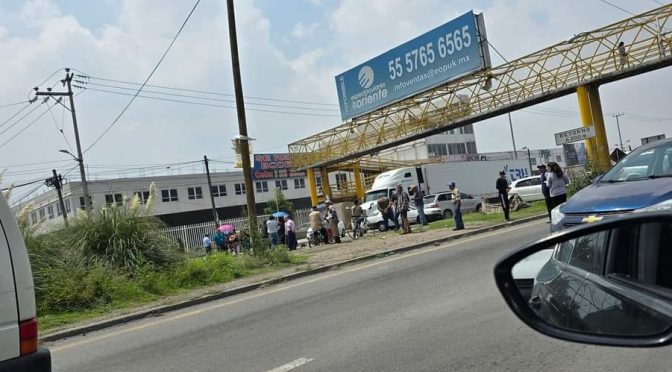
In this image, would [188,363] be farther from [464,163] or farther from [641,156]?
[464,163]

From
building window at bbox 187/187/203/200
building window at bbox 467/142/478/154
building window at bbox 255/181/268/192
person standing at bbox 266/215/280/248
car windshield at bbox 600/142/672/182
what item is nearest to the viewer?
car windshield at bbox 600/142/672/182

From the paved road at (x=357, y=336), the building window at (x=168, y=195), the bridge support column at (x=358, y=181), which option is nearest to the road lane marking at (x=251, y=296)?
the paved road at (x=357, y=336)

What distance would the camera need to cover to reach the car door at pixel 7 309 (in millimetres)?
3119

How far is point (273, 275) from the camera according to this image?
12.0 m

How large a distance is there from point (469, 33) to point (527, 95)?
12.5 feet

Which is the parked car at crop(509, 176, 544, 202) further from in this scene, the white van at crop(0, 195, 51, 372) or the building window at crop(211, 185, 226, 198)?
the building window at crop(211, 185, 226, 198)

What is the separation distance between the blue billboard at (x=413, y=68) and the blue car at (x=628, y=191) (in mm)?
19362

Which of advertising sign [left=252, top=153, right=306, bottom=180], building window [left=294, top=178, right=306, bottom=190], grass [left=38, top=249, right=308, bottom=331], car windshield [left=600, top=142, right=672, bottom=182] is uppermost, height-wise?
advertising sign [left=252, top=153, right=306, bottom=180]

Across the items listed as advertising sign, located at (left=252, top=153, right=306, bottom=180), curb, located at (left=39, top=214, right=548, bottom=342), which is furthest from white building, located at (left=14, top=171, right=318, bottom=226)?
curb, located at (left=39, top=214, right=548, bottom=342)

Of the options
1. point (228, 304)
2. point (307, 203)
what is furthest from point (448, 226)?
point (307, 203)

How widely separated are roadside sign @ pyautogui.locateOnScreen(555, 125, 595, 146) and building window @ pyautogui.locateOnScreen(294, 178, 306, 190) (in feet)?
182

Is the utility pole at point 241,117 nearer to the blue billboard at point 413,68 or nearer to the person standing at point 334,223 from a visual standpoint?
the person standing at point 334,223

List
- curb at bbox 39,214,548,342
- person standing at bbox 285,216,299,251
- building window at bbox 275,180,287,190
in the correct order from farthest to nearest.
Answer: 1. building window at bbox 275,180,287,190
2. person standing at bbox 285,216,299,251
3. curb at bbox 39,214,548,342

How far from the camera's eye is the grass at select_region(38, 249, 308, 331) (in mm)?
9641
